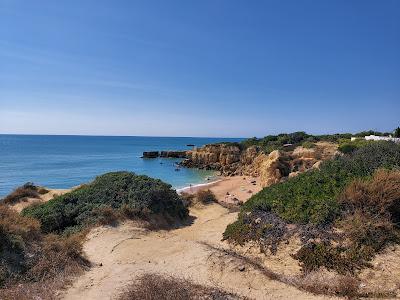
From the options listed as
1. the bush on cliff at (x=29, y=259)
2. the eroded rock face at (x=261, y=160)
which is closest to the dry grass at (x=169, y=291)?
the bush on cliff at (x=29, y=259)

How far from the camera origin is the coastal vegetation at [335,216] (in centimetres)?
1085

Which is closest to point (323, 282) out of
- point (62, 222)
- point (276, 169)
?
point (62, 222)

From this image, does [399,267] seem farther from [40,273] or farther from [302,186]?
[40,273]

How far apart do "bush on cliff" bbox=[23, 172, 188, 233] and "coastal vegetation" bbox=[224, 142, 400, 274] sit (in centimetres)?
571

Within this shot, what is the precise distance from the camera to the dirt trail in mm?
9305

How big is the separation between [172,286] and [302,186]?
8.52m

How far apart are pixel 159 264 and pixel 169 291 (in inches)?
136

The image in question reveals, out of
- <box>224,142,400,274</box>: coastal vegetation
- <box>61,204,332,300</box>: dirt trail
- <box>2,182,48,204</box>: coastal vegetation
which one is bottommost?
<box>2,182,48,204</box>: coastal vegetation

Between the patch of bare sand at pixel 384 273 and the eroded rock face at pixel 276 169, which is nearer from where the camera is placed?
the patch of bare sand at pixel 384 273

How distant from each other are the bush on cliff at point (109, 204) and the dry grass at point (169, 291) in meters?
8.12

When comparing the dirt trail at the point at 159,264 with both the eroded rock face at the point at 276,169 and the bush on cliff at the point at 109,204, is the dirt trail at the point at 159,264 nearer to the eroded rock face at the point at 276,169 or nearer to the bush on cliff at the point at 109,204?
the bush on cliff at the point at 109,204

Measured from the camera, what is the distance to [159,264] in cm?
1174

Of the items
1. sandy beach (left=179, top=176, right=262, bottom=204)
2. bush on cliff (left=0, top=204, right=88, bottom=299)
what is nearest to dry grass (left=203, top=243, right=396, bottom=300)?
bush on cliff (left=0, top=204, right=88, bottom=299)

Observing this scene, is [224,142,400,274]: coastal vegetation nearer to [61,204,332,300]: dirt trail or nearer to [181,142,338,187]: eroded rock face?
[61,204,332,300]: dirt trail
